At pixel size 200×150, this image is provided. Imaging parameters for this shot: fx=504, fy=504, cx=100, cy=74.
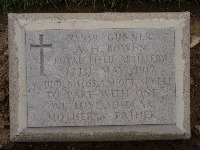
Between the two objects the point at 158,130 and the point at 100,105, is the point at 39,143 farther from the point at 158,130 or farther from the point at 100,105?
the point at 158,130

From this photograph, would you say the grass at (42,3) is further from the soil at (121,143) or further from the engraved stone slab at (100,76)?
the engraved stone slab at (100,76)

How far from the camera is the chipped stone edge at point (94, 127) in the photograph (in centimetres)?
354

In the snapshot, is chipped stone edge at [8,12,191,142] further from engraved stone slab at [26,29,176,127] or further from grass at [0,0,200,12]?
grass at [0,0,200,12]

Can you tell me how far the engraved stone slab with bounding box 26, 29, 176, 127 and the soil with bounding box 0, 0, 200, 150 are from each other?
0.36 m

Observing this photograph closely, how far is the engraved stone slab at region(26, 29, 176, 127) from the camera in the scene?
3.52m

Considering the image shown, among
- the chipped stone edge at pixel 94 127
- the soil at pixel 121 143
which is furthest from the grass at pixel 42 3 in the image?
the chipped stone edge at pixel 94 127

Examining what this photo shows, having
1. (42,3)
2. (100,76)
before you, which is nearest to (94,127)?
(100,76)

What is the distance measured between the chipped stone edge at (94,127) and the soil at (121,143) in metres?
0.27

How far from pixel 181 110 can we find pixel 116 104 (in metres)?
0.47

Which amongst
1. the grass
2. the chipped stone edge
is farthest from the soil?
the chipped stone edge

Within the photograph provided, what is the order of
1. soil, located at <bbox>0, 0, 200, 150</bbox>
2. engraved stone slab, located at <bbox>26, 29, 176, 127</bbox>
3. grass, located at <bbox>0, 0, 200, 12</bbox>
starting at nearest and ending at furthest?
engraved stone slab, located at <bbox>26, 29, 176, 127</bbox> → soil, located at <bbox>0, 0, 200, 150</bbox> → grass, located at <bbox>0, 0, 200, 12</bbox>

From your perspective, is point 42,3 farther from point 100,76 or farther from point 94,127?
point 94,127

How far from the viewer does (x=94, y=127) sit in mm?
3568

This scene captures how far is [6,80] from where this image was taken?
395cm
